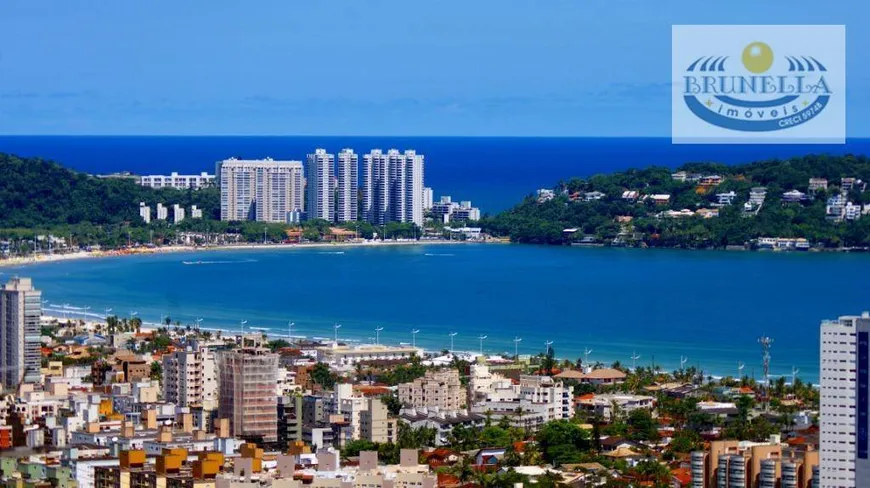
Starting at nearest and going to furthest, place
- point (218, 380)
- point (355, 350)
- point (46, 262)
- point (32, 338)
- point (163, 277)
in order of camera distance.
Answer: point (218, 380)
point (32, 338)
point (355, 350)
point (163, 277)
point (46, 262)

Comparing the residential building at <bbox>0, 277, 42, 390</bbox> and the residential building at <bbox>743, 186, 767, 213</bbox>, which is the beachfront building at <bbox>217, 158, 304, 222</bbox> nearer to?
the residential building at <bbox>743, 186, 767, 213</bbox>

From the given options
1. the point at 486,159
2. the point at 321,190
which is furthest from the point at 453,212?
the point at 486,159

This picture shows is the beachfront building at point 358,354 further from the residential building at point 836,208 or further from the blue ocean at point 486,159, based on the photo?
the blue ocean at point 486,159

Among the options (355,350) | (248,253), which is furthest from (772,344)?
(248,253)

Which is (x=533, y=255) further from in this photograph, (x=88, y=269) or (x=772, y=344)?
(x=772, y=344)

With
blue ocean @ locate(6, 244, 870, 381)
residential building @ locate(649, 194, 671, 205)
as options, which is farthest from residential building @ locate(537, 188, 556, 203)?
blue ocean @ locate(6, 244, 870, 381)
